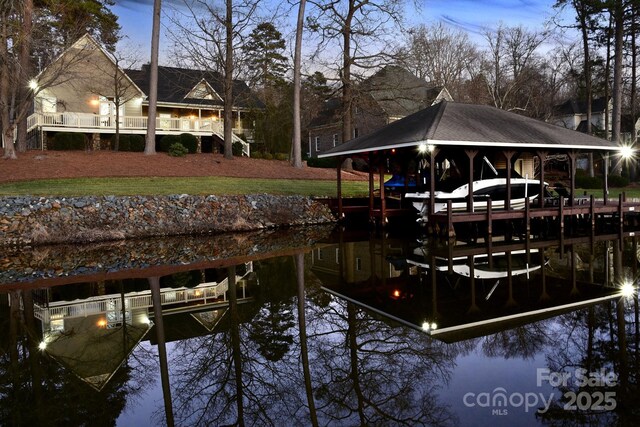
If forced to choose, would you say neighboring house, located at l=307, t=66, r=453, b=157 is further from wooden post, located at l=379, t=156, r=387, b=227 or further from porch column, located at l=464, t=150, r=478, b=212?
porch column, located at l=464, t=150, r=478, b=212

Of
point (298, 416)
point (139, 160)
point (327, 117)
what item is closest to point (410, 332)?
point (298, 416)

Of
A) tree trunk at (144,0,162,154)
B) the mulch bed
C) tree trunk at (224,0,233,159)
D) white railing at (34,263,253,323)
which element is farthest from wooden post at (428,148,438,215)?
tree trunk at (144,0,162,154)

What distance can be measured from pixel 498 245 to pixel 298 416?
1153 centimetres

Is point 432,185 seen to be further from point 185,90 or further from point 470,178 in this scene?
point 185,90

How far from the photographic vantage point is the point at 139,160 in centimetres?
2541

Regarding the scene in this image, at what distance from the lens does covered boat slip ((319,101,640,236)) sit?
53.3 feet

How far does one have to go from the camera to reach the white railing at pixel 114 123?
1179 inches

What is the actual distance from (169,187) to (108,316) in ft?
43.0

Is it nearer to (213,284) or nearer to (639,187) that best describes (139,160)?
(213,284)

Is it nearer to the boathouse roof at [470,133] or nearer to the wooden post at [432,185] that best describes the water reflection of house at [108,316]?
the wooden post at [432,185]

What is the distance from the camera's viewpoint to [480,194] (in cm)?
1858

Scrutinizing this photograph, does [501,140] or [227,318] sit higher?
[501,140]

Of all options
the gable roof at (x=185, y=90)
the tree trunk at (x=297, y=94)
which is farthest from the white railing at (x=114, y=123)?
the tree trunk at (x=297, y=94)

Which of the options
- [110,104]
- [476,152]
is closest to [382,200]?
[476,152]
